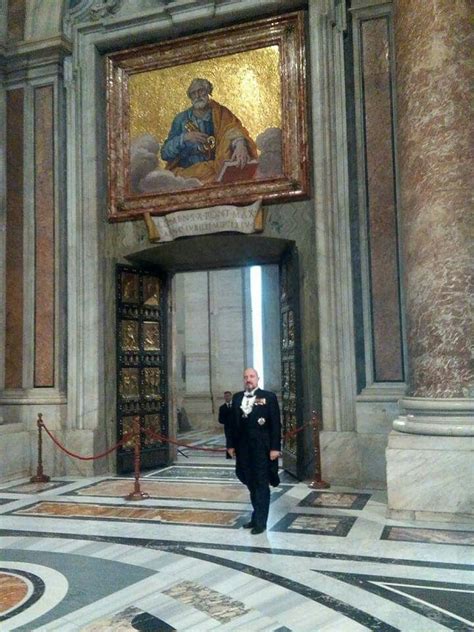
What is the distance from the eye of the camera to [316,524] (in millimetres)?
5715

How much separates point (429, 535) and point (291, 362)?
3.62 m

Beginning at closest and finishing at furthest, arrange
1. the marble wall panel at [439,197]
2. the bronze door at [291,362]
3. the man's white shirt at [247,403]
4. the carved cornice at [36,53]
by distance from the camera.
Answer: the man's white shirt at [247,403] → the marble wall panel at [439,197] → the bronze door at [291,362] → the carved cornice at [36,53]

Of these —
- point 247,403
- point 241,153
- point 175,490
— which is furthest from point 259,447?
point 241,153

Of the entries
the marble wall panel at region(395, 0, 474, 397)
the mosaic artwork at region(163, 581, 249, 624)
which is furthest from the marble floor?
the marble wall panel at region(395, 0, 474, 397)

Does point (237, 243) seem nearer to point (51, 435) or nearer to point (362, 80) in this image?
point (362, 80)

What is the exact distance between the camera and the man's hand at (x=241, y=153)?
28.2 ft

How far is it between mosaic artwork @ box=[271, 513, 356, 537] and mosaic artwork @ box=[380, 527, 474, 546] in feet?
1.25

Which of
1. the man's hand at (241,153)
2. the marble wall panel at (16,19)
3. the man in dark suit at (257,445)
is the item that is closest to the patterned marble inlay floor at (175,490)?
the man in dark suit at (257,445)

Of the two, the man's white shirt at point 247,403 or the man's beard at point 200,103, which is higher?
the man's beard at point 200,103

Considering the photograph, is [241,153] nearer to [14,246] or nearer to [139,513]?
[14,246]

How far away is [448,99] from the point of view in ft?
19.6

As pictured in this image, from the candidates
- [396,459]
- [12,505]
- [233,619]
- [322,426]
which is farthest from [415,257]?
[12,505]

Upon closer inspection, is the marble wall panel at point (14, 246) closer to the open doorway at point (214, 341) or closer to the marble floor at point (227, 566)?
the marble floor at point (227, 566)

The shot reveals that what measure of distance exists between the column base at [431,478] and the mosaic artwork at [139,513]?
146cm
